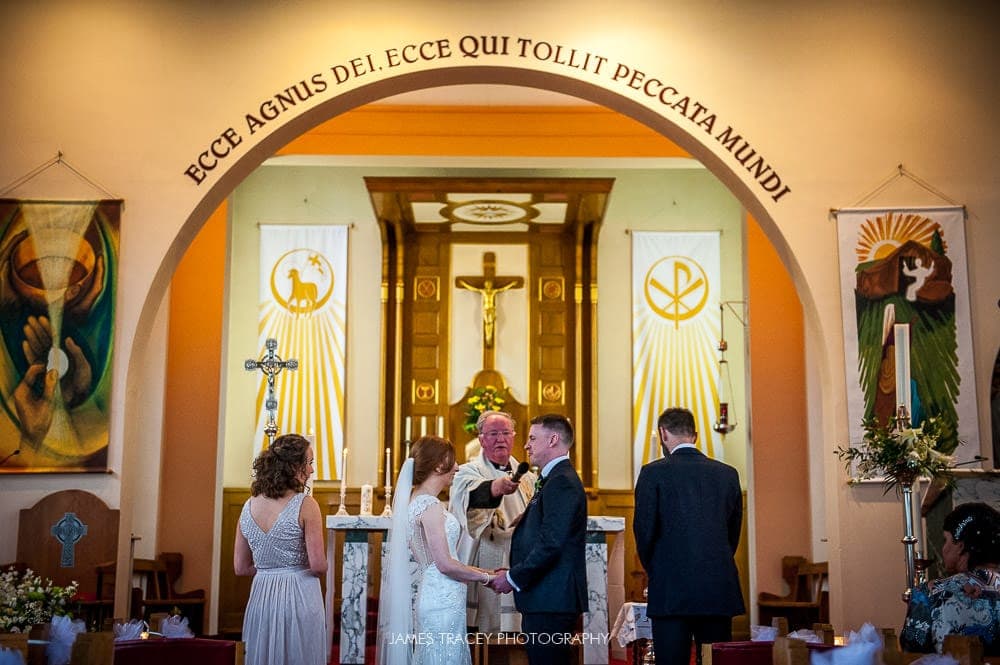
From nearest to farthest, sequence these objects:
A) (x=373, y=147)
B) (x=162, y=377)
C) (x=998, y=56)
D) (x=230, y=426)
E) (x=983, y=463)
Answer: (x=983, y=463) < (x=998, y=56) < (x=162, y=377) < (x=373, y=147) < (x=230, y=426)

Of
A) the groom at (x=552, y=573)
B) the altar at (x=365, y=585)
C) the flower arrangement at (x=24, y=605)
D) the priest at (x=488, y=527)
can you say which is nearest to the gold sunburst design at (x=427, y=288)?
the priest at (x=488, y=527)

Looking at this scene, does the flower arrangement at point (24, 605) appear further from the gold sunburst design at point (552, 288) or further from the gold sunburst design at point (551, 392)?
the gold sunburst design at point (552, 288)

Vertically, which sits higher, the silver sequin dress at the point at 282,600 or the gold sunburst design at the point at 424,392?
the gold sunburst design at the point at 424,392

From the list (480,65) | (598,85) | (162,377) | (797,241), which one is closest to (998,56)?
(797,241)

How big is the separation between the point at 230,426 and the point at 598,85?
650 cm

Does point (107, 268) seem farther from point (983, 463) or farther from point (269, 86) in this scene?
point (983, 463)

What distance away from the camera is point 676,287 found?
495 inches

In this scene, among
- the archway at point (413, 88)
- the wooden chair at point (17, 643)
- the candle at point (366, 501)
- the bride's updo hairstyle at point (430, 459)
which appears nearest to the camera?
the wooden chair at point (17, 643)

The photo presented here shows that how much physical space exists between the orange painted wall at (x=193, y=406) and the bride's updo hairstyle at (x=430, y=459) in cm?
525

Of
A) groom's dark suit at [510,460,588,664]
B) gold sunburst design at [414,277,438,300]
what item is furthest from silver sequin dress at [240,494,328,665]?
gold sunburst design at [414,277,438,300]

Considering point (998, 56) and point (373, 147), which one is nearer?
point (998, 56)

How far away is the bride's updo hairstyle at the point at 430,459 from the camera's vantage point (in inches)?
213

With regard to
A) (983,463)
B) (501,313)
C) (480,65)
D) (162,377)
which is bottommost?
(983,463)

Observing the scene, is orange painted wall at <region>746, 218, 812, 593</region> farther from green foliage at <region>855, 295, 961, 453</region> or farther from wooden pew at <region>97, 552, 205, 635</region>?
wooden pew at <region>97, 552, 205, 635</region>
